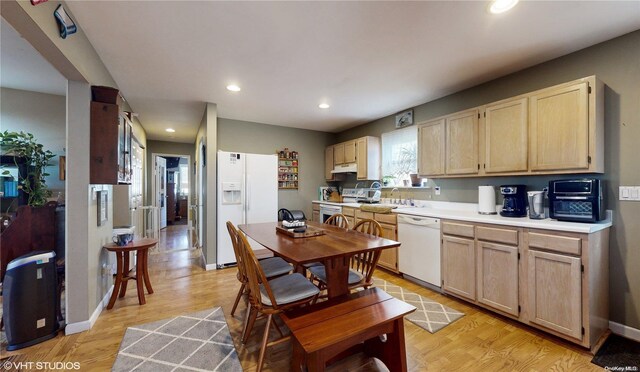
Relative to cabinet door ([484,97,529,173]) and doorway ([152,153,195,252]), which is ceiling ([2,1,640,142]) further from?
doorway ([152,153,195,252])

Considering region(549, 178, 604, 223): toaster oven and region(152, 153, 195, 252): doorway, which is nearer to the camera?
region(549, 178, 604, 223): toaster oven

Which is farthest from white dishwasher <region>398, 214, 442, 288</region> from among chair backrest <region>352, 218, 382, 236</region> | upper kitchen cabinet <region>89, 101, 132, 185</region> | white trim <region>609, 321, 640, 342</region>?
upper kitchen cabinet <region>89, 101, 132, 185</region>

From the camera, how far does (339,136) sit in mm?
5523

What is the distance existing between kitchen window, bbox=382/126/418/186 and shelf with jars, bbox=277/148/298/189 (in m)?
1.75

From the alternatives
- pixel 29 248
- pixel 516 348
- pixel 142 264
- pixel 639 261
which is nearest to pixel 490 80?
pixel 639 261

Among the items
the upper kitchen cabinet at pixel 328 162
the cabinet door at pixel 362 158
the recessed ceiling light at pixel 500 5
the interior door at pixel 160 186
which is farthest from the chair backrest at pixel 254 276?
the interior door at pixel 160 186

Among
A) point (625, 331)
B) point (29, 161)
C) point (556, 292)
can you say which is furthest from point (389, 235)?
point (29, 161)

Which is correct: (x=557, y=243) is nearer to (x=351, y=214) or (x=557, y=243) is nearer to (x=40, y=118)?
(x=351, y=214)

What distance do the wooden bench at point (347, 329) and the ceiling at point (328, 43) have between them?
6.49 feet

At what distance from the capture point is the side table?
8.11ft

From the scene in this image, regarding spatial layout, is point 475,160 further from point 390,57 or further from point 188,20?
point 188,20

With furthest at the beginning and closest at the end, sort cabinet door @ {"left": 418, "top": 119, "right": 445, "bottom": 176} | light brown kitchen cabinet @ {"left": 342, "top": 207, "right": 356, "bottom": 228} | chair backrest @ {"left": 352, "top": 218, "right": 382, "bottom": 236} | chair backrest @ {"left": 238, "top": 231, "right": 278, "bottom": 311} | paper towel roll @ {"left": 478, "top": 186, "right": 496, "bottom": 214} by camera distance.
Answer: light brown kitchen cabinet @ {"left": 342, "top": 207, "right": 356, "bottom": 228} → cabinet door @ {"left": 418, "top": 119, "right": 445, "bottom": 176} → paper towel roll @ {"left": 478, "top": 186, "right": 496, "bottom": 214} → chair backrest @ {"left": 352, "top": 218, "right": 382, "bottom": 236} → chair backrest @ {"left": 238, "top": 231, "right": 278, "bottom": 311}

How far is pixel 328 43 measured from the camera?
213cm

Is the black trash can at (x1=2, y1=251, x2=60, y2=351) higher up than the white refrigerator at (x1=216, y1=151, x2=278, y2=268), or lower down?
lower down
